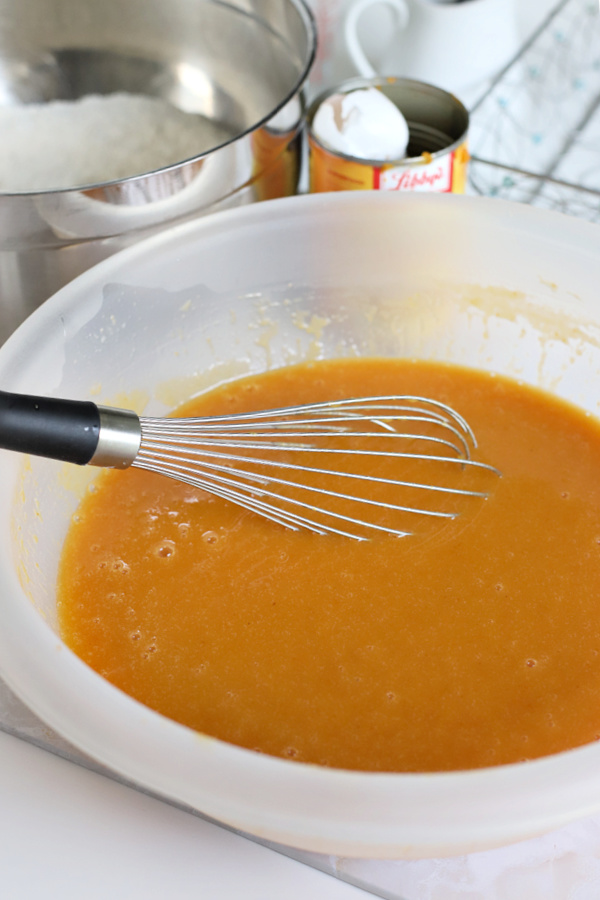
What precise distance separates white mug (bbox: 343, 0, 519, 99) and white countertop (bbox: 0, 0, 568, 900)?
0.95 metres

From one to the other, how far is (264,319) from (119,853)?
621mm

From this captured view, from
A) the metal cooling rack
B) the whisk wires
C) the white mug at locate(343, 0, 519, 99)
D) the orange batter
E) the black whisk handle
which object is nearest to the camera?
the black whisk handle

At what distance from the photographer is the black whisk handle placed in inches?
26.4

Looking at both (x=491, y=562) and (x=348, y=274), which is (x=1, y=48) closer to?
(x=348, y=274)

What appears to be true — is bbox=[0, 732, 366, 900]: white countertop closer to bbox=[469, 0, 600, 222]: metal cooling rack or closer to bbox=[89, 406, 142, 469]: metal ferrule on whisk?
bbox=[89, 406, 142, 469]: metal ferrule on whisk

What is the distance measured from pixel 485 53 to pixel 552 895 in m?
1.10

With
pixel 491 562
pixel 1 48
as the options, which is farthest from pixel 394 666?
pixel 1 48

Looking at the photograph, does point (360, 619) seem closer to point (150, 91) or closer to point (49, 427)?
point (49, 427)

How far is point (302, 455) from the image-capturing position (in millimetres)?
1042

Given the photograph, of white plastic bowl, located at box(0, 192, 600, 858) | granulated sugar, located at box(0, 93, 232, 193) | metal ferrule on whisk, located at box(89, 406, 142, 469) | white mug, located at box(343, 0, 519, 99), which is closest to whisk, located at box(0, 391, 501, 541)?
metal ferrule on whisk, located at box(89, 406, 142, 469)

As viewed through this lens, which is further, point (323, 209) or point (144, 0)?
point (144, 0)

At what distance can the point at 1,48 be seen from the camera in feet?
4.35

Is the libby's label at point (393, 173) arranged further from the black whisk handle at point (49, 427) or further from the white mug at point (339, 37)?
the black whisk handle at point (49, 427)

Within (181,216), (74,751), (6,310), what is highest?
(181,216)
